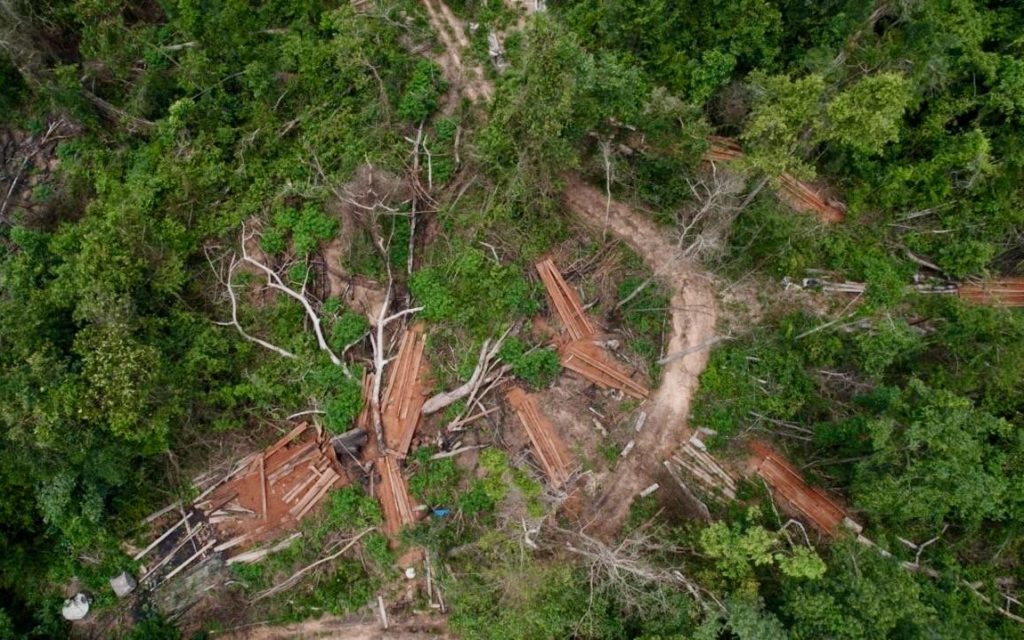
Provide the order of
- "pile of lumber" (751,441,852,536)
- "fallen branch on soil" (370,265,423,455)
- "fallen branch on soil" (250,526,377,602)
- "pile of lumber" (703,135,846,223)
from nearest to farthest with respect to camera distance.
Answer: "pile of lumber" (751,441,852,536)
"fallen branch on soil" (250,526,377,602)
"fallen branch on soil" (370,265,423,455)
"pile of lumber" (703,135,846,223)

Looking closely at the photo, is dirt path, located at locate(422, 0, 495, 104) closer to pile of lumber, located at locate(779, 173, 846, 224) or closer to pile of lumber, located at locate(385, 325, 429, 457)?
pile of lumber, located at locate(385, 325, 429, 457)

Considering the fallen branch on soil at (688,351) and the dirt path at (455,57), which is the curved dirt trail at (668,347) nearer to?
the fallen branch on soil at (688,351)

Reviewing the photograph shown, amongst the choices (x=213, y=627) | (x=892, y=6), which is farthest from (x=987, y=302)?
(x=213, y=627)

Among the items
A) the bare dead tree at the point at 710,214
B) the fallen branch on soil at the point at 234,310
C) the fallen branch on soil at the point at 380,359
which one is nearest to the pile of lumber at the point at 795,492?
the bare dead tree at the point at 710,214

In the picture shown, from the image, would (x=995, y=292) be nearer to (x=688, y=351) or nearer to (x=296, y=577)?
(x=688, y=351)

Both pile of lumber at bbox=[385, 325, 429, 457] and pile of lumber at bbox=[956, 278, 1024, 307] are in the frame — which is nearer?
pile of lumber at bbox=[385, 325, 429, 457]

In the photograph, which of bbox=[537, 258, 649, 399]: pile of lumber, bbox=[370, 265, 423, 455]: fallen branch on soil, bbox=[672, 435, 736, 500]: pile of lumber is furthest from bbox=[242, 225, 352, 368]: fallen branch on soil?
bbox=[672, 435, 736, 500]: pile of lumber
